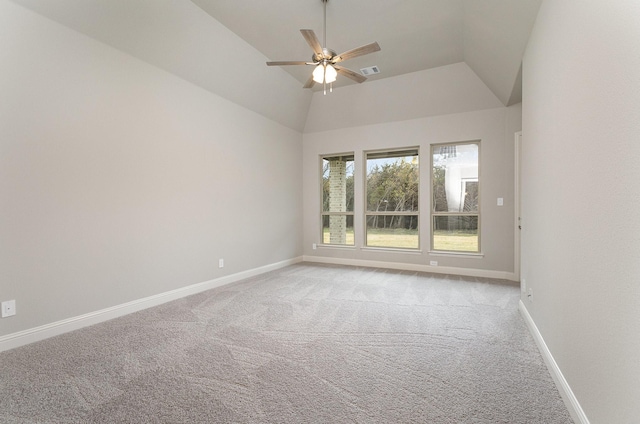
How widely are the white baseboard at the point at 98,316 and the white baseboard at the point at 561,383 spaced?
3.72 m

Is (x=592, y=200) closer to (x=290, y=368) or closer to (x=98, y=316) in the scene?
(x=290, y=368)

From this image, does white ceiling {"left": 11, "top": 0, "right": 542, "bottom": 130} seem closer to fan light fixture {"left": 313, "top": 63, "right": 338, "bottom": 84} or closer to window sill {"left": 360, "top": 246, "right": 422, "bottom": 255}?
fan light fixture {"left": 313, "top": 63, "right": 338, "bottom": 84}

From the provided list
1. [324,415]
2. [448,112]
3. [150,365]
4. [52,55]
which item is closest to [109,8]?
[52,55]

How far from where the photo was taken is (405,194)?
18.7ft

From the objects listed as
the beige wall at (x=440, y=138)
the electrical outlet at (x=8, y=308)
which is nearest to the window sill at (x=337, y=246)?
the beige wall at (x=440, y=138)

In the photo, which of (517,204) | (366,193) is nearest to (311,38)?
(366,193)

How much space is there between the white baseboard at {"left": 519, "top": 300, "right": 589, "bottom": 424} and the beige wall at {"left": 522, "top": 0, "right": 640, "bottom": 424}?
49 millimetres

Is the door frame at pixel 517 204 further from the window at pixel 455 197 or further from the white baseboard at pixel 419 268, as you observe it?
the window at pixel 455 197

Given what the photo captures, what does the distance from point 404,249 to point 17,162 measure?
17.1 ft

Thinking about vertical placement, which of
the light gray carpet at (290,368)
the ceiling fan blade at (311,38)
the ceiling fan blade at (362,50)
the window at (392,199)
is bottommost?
the light gray carpet at (290,368)

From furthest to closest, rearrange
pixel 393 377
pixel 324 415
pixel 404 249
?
pixel 404 249 < pixel 393 377 < pixel 324 415

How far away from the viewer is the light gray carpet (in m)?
1.65

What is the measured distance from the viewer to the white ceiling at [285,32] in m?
2.81

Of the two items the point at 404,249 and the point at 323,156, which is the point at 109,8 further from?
the point at 404,249
